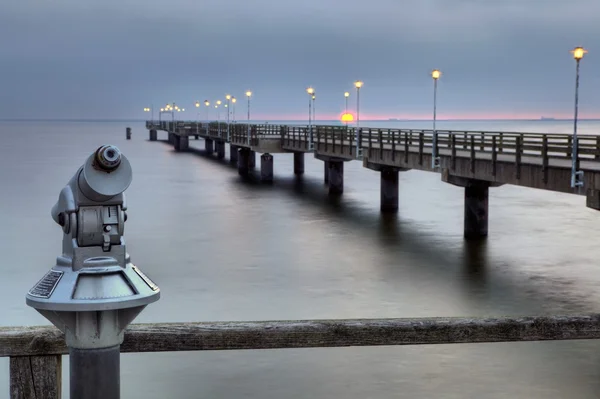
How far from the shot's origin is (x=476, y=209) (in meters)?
32.1

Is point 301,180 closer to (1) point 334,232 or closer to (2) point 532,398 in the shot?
(1) point 334,232

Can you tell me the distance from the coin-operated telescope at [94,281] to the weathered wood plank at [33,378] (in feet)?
1.96

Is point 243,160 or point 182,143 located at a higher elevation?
point 182,143

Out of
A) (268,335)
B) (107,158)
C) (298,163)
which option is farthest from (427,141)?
(298,163)

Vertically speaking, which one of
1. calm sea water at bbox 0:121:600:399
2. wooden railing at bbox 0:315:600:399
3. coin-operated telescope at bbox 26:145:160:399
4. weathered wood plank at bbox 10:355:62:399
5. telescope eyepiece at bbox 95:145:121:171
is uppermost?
telescope eyepiece at bbox 95:145:121:171

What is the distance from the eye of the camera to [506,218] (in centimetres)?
4212

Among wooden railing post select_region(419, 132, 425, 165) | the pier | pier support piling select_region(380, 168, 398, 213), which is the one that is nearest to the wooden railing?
the pier

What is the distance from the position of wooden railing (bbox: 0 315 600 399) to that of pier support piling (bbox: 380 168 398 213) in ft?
124

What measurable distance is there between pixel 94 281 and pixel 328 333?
4.86 feet

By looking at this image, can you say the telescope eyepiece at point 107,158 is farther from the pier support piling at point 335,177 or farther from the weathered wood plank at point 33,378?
the pier support piling at point 335,177

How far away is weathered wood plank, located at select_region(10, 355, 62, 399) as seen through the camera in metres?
4.01

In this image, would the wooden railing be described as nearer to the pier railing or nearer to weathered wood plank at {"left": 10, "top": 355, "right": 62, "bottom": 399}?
weathered wood plank at {"left": 10, "top": 355, "right": 62, "bottom": 399}

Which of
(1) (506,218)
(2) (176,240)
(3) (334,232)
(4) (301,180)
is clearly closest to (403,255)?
(3) (334,232)

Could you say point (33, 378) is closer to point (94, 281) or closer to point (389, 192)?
point (94, 281)
